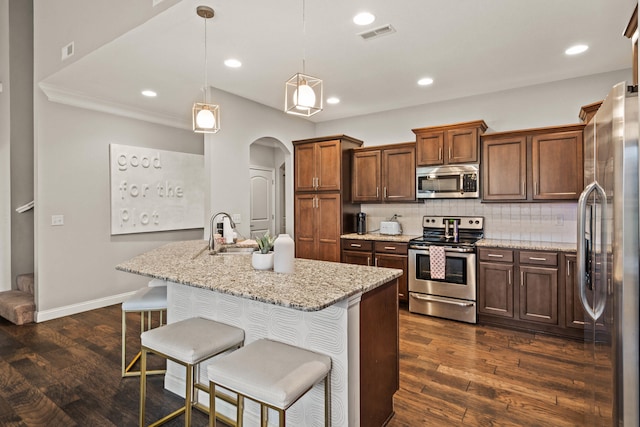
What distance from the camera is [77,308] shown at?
14.1 feet

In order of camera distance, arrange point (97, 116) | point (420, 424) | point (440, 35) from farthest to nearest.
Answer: point (97, 116)
point (440, 35)
point (420, 424)

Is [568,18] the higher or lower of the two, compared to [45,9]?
lower

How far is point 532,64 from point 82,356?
5083 millimetres

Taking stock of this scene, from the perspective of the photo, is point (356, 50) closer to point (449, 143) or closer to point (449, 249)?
point (449, 143)

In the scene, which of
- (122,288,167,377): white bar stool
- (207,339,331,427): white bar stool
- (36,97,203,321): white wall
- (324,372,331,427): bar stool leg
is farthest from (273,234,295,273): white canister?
(36,97,203,321): white wall

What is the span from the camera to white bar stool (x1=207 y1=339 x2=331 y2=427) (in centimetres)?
138

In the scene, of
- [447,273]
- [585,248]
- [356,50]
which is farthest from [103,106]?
[585,248]

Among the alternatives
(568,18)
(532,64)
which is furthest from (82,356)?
(532,64)

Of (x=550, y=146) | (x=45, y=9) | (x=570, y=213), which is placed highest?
(x=45, y=9)

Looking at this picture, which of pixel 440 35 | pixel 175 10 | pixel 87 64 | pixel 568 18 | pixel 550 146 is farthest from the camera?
pixel 550 146

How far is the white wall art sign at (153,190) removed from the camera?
4633 mm

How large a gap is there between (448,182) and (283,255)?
301 centimetres

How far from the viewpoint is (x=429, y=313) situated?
413cm

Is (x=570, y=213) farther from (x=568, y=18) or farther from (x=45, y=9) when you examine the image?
(x=45, y=9)
